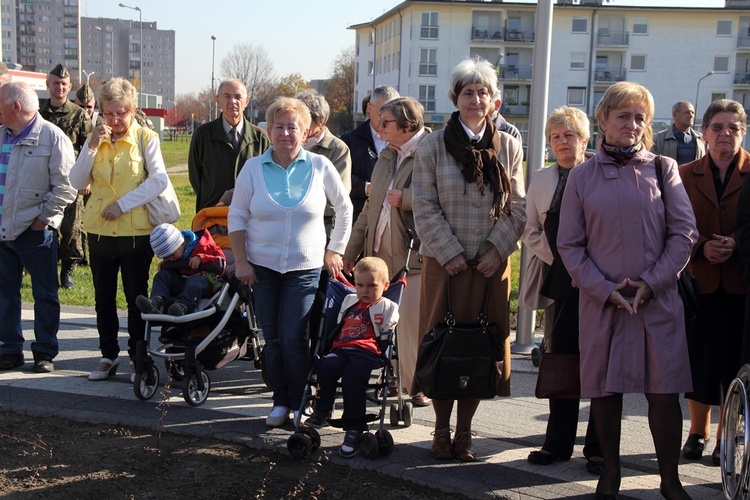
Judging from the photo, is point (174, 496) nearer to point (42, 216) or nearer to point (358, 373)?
point (358, 373)

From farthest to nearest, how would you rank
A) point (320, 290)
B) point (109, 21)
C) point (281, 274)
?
point (109, 21), point (320, 290), point (281, 274)

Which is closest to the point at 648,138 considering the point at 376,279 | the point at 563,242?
the point at 563,242

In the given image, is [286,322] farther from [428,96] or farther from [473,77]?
[428,96]

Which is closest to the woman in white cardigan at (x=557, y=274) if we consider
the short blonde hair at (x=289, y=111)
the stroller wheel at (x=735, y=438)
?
the stroller wheel at (x=735, y=438)

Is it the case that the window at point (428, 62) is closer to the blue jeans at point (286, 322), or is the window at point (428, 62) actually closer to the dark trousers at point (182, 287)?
the dark trousers at point (182, 287)

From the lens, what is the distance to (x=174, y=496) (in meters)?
4.34

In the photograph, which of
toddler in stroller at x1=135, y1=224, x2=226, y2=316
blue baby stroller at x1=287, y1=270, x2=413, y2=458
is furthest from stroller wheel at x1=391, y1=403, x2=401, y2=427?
toddler in stroller at x1=135, y1=224, x2=226, y2=316

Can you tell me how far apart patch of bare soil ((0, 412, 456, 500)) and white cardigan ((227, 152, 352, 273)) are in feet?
4.04

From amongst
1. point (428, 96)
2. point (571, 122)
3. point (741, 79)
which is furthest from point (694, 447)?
point (741, 79)

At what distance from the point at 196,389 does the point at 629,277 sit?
3.17 m

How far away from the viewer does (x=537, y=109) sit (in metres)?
7.50

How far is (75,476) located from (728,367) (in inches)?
152

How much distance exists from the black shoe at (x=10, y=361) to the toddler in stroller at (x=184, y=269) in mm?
1748

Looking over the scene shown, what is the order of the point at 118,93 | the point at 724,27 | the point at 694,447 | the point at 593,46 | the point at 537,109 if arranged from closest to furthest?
the point at 694,447 → the point at 118,93 → the point at 537,109 → the point at 593,46 → the point at 724,27
